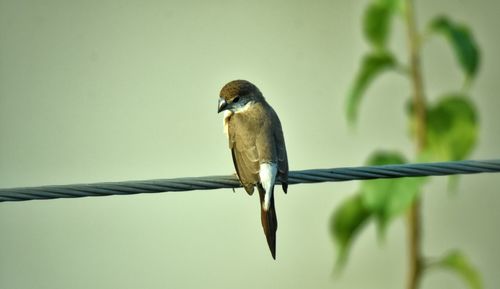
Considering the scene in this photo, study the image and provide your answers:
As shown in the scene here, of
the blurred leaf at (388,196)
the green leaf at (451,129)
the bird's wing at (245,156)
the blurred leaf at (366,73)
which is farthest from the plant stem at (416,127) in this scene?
the bird's wing at (245,156)

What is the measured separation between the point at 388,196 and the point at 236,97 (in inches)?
47.2

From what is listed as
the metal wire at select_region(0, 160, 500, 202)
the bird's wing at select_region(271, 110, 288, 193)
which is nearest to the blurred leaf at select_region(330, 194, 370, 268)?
the bird's wing at select_region(271, 110, 288, 193)

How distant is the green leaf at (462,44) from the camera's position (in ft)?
21.3

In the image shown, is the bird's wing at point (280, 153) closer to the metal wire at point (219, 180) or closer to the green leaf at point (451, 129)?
the metal wire at point (219, 180)

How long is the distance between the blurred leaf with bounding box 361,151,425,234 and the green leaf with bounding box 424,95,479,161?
9.5 inches

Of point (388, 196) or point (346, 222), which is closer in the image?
point (388, 196)

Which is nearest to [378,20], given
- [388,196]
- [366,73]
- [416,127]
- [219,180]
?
[366,73]

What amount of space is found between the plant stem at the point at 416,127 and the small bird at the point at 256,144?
1025mm

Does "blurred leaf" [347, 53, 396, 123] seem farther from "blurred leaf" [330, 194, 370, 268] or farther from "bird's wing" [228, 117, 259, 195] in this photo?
"bird's wing" [228, 117, 259, 195]

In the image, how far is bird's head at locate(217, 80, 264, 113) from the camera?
21.4 feet

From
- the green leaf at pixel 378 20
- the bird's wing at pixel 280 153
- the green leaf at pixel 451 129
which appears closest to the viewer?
the bird's wing at pixel 280 153

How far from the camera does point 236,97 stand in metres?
6.52

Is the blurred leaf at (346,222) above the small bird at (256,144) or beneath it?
beneath

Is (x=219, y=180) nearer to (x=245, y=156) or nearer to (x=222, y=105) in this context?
(x=245, y=156)
